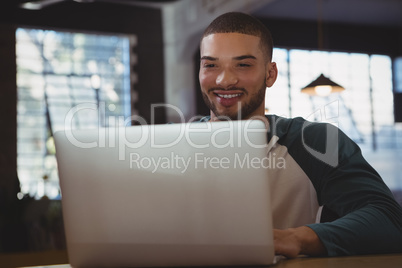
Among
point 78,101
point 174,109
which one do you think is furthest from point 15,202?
point 174,109

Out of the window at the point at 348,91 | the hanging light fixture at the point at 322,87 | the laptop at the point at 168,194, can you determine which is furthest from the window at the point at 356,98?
the laptop at the point at 168,194

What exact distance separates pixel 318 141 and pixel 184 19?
6.57m

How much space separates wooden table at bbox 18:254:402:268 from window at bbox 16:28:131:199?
6.40m

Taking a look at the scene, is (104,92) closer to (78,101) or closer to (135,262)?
(78,101)

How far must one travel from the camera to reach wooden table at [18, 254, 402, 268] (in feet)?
3.17

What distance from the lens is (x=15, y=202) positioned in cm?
612

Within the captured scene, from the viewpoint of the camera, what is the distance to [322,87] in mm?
4977

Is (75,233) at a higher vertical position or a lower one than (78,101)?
lower

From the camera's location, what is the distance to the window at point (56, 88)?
7.43 meters

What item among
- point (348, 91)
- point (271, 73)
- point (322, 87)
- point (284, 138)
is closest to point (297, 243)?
point (284, 138)

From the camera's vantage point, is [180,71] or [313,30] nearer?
[180,71]

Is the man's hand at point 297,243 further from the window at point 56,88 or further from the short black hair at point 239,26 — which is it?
the window at point 56,88

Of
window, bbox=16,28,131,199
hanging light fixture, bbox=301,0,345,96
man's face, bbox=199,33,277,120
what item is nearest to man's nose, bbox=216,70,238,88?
man's face, bbox=199,33,277,120

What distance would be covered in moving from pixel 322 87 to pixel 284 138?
3.55 metres
